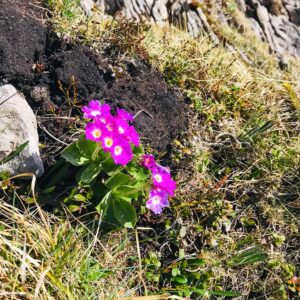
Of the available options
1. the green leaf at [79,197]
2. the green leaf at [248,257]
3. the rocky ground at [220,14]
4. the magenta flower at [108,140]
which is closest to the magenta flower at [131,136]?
the magenta flower at [108,140]

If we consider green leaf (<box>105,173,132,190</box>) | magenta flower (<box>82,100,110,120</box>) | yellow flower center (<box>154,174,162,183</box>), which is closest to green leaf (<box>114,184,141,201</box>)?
green leaf (<box>105,173,132,190</box>)

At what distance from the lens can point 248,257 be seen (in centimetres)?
310

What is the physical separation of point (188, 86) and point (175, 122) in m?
0.52

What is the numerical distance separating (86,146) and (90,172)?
16cm

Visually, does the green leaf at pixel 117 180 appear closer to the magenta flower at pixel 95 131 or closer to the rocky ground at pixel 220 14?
the magenta flower at pixel 95 131

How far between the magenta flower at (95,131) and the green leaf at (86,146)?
0.67 ft

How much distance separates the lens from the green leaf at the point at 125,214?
9.23 feet

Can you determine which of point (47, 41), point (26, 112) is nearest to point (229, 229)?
point (26, 112)

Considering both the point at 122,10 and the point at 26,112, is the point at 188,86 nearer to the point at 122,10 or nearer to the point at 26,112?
the point at 122,10

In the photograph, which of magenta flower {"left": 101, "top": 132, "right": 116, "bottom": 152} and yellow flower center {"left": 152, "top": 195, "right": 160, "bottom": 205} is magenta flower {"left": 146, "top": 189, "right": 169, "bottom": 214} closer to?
yellow flower center {"left": 152, "top": 195, "right": 160, "bottom": 205}

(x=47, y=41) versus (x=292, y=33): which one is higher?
(x=47, y=41)

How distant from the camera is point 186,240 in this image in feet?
10.6

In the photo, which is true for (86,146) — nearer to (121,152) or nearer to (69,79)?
(121,152)

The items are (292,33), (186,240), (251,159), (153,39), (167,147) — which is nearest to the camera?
(186,240)
